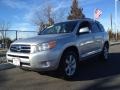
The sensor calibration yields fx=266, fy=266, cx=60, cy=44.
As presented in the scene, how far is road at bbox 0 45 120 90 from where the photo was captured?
22.9 feet

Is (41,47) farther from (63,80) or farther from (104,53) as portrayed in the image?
(104,53)

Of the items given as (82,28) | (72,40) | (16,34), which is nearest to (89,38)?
(82,28)

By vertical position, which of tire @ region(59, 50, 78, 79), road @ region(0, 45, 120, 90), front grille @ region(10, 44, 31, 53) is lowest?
road @ region(0, 45, 120, 90)

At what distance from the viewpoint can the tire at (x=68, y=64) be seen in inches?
298

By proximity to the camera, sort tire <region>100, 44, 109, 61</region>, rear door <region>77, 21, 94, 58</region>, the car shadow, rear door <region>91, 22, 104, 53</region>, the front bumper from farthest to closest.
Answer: tire <region>100, 44, 109, 61</region>
rear door <region>91, 22, 104, 53</region>
rear door <region>77, 21, 94, 58</region>
the car shadow
the front bumper

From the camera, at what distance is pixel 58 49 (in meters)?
7.35

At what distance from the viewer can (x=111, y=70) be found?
30.6 ft

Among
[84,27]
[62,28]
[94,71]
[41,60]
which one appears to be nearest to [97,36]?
[84,27]

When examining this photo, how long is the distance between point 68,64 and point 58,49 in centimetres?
71

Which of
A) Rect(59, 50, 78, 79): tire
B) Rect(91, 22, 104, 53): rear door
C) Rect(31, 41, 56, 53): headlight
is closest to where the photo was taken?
Rect(31, 41, 56, 53): headlight

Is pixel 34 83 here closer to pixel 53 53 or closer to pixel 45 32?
pixel 53 53

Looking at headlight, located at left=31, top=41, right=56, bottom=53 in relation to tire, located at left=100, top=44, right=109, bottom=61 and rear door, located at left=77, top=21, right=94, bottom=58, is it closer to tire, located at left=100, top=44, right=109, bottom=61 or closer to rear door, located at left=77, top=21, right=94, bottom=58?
rear door, located at left=77, top=21, right=94, bottom=58

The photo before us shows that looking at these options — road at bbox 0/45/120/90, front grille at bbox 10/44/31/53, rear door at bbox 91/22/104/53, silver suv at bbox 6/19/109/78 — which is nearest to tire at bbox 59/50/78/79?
silver suv at bbox 6/19/109/78

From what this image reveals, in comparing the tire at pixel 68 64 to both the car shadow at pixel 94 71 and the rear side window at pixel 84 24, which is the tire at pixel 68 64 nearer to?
the car shadow at pixel 94 71
